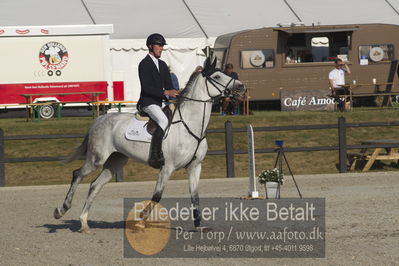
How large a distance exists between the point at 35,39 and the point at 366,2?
45.7 feet

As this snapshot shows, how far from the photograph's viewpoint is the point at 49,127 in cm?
2294

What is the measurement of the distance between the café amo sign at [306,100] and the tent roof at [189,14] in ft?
16.3

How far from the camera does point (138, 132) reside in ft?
37.0

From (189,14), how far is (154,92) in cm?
2213

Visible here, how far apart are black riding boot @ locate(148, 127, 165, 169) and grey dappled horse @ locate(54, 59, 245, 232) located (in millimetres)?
65

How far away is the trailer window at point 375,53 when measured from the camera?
29859mm

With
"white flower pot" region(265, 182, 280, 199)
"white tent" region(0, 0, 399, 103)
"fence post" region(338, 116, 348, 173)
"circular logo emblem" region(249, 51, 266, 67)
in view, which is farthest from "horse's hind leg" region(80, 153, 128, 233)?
"circular logo emblem" region(249, 51, 266, 67)

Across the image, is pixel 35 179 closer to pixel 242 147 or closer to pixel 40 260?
pixel 242 147

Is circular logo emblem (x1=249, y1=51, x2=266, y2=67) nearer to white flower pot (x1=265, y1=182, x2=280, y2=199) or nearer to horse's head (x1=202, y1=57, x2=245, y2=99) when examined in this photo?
white flower pot (x1=265, y1=182, x2=280, y2=199)

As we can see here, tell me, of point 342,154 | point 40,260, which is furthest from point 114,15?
point 40,260

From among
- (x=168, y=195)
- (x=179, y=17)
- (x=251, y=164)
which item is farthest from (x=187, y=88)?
(x=179, y=17)

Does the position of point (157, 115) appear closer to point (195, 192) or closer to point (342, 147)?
point (195, 192)

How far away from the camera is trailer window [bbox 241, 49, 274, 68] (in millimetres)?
29500

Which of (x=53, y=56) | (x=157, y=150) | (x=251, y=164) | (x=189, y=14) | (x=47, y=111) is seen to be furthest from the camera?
(x=189, y=14)
